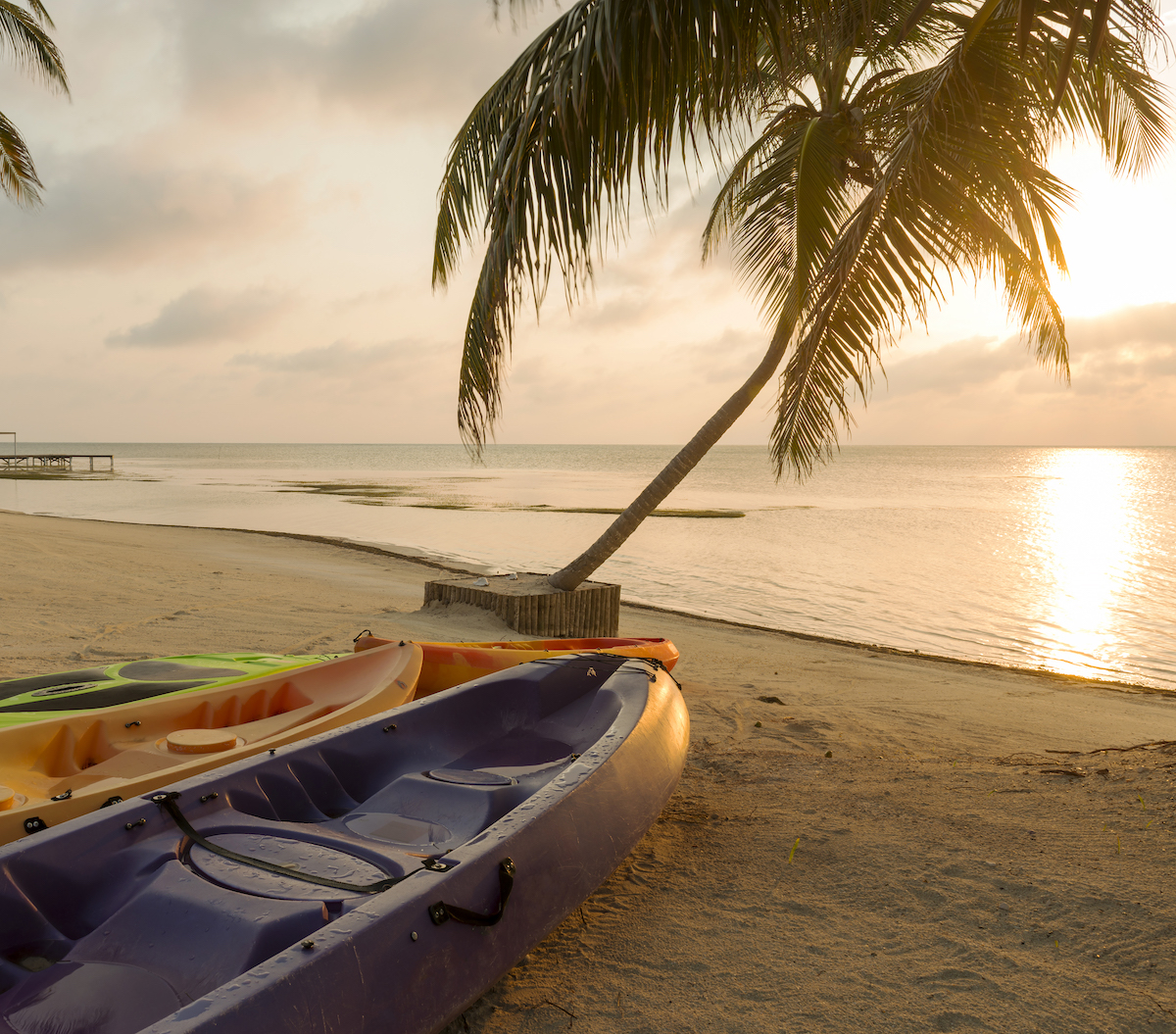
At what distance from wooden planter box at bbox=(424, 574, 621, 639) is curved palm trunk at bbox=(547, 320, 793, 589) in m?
0.19

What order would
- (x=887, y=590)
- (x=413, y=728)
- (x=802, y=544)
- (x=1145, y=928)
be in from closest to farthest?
1. (x=1145, y=928)
2. (x=413, y=728)
3. (x=887, y=590)
4. (x=802, y=544)

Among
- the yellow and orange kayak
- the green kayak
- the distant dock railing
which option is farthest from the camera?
the distant dock railing

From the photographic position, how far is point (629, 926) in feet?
8.24

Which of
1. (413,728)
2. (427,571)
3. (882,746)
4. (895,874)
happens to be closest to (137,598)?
(427,571)

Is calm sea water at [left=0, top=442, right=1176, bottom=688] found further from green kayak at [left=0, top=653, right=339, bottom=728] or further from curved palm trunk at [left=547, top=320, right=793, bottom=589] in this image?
green kayak at [left=0, top=653, right=339, bottom=728]

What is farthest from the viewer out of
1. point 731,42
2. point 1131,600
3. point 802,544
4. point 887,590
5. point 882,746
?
point 802,544

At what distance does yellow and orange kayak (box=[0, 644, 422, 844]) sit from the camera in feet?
8.40

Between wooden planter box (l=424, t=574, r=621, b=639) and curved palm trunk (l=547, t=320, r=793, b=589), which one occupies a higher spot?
curved palm trunk (l=547, t=320, r=793, b=589)

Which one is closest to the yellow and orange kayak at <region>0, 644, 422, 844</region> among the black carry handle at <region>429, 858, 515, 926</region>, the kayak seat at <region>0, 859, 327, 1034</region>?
the kayak seat at <region>0, 859, 327, 1034</region>

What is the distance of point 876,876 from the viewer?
9.02 feet

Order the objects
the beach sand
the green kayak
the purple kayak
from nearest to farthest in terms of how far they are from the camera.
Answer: the purple kayak → the beach sand → the green kayak

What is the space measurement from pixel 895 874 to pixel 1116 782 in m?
1.35

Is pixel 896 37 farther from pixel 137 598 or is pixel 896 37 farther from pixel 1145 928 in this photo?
pixel 137 598

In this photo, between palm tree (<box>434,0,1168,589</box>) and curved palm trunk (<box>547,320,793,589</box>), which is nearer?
palm tree (<box>434,0,1168,589</box>)
